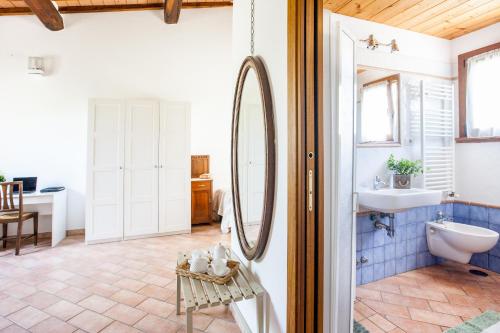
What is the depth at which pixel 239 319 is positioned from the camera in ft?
6.27

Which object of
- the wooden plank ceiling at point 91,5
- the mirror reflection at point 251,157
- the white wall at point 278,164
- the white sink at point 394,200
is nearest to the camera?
the white wall at point 278,164

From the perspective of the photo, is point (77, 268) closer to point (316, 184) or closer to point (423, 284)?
point (316, 184)

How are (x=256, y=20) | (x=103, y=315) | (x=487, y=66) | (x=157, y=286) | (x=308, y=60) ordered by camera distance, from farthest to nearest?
(x=487, y=66) < (x=157, y=286) < (x=103, y=315) < (x=256, y=20) < (x=308, y=60)

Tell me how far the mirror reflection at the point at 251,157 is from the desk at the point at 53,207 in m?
3.21

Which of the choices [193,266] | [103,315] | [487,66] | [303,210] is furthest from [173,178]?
[487,66]

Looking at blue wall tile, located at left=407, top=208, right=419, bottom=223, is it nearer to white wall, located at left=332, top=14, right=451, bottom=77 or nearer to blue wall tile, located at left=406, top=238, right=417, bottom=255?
blue wall tile, located at left=406, top=238, right=417, bottom=255

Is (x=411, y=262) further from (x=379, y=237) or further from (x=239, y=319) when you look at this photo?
(x=239, y=319)

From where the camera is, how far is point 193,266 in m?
1.68

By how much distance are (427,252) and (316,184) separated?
2624 mm

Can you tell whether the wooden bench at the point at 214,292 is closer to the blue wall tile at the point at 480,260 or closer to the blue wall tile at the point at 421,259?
the blue wall tile at the point at 421,259

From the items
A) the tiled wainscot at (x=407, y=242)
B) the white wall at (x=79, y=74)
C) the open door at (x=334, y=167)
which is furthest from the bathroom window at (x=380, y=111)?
the white wall at (x=79, y=74)

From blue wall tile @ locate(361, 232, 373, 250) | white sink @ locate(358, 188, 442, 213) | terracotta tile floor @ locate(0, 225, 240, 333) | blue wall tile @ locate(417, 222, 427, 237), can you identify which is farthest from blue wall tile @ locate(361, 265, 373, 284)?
terracotta tile floor @ locate(0, 225, 240, 333)

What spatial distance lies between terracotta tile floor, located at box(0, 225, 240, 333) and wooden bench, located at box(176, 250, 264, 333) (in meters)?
0.55

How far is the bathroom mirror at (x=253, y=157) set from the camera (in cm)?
139
